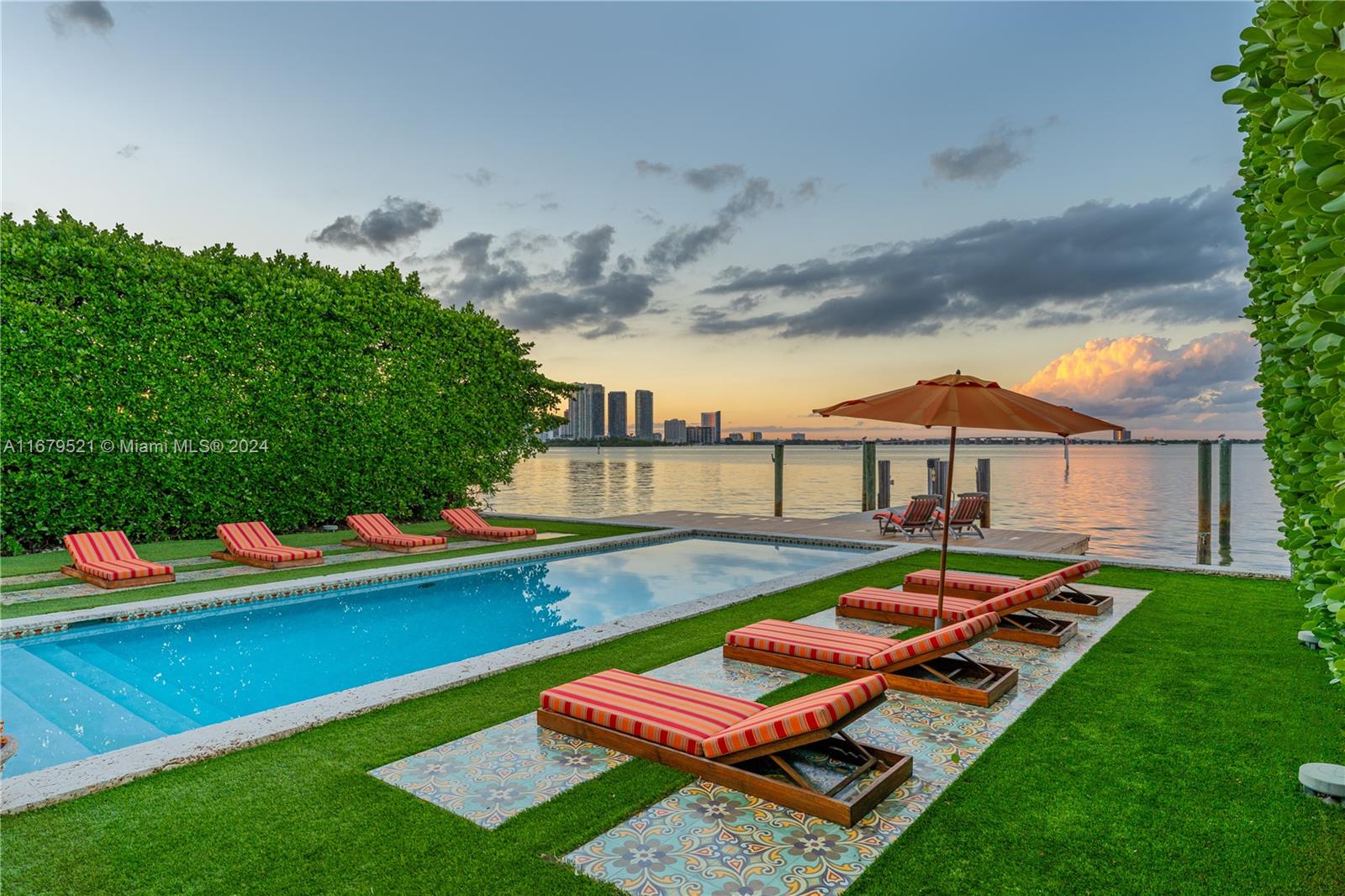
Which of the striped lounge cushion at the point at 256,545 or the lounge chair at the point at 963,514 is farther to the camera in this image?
the lounge chair at the point at 963,514

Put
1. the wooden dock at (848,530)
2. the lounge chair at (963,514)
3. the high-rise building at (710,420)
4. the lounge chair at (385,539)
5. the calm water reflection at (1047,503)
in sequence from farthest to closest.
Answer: the high-rise building at (710,420), the calm water reflection at (1047,503), the lounge chair at (963,514), the wooden dock at (848,530), the lounge chair at (385,539)

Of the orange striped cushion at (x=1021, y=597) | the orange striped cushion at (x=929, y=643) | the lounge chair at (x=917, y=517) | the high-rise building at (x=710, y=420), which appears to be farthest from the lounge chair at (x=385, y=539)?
the high-rise building at (x=710, y=420)

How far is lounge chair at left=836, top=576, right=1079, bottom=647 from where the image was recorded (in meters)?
6.62

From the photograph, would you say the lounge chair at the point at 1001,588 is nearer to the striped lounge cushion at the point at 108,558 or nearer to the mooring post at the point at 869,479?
the striped lounge cushion at the point at 108,558

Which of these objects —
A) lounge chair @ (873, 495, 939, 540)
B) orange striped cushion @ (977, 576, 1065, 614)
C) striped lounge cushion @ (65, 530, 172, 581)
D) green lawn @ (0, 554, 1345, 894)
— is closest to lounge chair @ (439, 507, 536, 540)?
striped lounge cushion @ (65, 530, 172, 581)

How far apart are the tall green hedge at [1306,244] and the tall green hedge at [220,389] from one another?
16.3 m

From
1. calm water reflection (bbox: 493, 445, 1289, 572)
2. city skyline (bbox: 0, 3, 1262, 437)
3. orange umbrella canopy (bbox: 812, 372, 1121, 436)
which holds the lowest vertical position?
calm water reflection (bbox: 493, 445, 1289, 572)

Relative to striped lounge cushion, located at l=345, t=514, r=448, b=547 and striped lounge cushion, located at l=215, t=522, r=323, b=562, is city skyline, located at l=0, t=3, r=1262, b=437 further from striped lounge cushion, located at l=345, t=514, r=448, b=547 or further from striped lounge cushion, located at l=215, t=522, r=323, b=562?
striped lounge cushion, located at l=345, t=514, r=448, b=547

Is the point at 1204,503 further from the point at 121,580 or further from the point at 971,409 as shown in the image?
the point at 121,580

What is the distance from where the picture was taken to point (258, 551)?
1159 cm

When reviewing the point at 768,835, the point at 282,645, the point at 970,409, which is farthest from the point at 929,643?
the point at 282,645

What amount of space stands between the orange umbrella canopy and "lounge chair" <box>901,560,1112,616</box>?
2.13 m

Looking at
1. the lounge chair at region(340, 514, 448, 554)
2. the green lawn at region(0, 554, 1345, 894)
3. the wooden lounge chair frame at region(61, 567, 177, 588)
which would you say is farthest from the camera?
the lounge chair at region(340, 514, 448, 554)

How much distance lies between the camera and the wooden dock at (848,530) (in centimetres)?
1423
